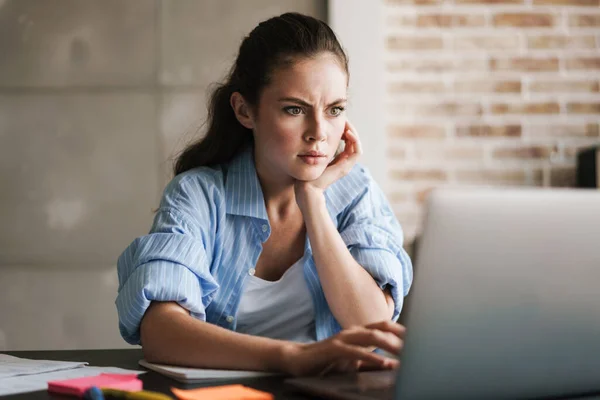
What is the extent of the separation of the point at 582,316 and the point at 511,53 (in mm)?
2395

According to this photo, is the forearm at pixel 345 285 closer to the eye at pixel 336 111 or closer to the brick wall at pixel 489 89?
the eye at pixel 336 111

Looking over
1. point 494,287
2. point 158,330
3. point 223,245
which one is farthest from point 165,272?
point 494,287

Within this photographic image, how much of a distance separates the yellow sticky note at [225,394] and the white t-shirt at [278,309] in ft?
2.10

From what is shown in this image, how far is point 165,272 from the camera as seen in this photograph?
1.29 meters

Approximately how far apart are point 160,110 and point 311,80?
1.51 meters

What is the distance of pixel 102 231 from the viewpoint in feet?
9.56

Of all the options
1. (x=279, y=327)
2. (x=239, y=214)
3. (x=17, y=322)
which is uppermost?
(x=239, y=214)

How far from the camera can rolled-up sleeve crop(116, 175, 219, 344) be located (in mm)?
1272

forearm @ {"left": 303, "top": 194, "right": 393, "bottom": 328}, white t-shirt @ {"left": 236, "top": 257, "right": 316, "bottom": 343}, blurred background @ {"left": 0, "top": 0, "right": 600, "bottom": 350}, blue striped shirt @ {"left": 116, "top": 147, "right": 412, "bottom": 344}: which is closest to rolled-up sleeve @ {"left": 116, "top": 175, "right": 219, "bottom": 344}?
blue striped shirt @ {"left": 116, "top": 147, "right": 412, "bottom": 344}

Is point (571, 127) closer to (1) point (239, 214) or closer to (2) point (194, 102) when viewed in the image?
(2) point (194, 102)

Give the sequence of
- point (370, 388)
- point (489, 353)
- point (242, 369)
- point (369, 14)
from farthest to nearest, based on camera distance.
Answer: point (369, 14)
point (242, 369)
point (370, 388)
point (489, 353)

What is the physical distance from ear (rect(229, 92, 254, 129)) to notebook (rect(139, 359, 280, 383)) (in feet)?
2.46

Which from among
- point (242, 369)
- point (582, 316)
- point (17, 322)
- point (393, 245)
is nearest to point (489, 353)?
point (582, 316)

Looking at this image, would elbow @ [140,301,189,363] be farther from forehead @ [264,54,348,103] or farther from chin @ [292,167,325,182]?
forehead @ [264,54,348,103]
